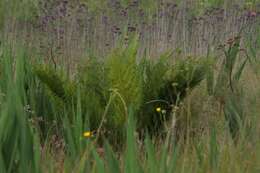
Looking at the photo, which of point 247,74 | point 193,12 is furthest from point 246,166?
point 193,12

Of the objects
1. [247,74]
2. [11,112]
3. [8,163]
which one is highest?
[11,112]

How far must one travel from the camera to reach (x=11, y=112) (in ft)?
5.50

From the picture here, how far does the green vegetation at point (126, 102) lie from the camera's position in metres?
1.74

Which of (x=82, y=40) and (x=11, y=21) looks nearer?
(x=82, y=40)

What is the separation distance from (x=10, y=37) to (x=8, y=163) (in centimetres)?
342

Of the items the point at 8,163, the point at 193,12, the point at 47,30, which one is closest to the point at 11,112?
the point at 8,163

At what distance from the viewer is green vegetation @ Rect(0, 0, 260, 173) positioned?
1.74m

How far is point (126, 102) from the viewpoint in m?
A: 3.28

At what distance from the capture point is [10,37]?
5.05 m

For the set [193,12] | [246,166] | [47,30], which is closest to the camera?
[246,166]

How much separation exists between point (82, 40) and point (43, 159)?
9.04 feet

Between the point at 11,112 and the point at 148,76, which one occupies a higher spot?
the point at 11,112

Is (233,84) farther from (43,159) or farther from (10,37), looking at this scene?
(10,37)

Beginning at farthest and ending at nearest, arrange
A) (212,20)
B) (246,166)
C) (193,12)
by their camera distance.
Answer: (193,12) < (212,20) < (246,166)
